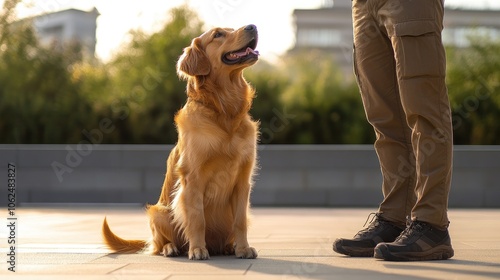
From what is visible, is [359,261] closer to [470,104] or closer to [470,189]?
[470,189]

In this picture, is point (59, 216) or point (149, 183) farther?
point (149, 183)

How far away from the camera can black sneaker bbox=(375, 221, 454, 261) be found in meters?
4.08

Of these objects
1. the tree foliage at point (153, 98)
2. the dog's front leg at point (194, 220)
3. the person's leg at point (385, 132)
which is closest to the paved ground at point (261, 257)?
the dog's front leg at point (194, 220)

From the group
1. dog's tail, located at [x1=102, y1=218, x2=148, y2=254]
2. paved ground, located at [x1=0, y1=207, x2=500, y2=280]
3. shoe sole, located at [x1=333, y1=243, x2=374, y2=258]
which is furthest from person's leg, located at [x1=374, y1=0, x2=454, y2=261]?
dog's tail, located at [x1=102, y1=218, x2=148, y2=254]

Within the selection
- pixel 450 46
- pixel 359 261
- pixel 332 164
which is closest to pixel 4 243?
pixel 359 261

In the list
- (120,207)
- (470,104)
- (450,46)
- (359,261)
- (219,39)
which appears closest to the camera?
(359,261)

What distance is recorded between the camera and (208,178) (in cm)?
460

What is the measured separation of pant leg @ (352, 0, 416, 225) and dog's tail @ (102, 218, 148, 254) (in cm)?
150

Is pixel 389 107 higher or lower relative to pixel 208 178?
higher

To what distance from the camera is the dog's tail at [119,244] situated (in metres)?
4.80

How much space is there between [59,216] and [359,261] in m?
4.53

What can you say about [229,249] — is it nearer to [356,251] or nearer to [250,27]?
[356,251]

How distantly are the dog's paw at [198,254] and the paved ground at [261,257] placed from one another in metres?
0.07

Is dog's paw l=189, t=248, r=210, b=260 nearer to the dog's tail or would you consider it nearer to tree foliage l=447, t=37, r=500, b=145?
the dog's tail
